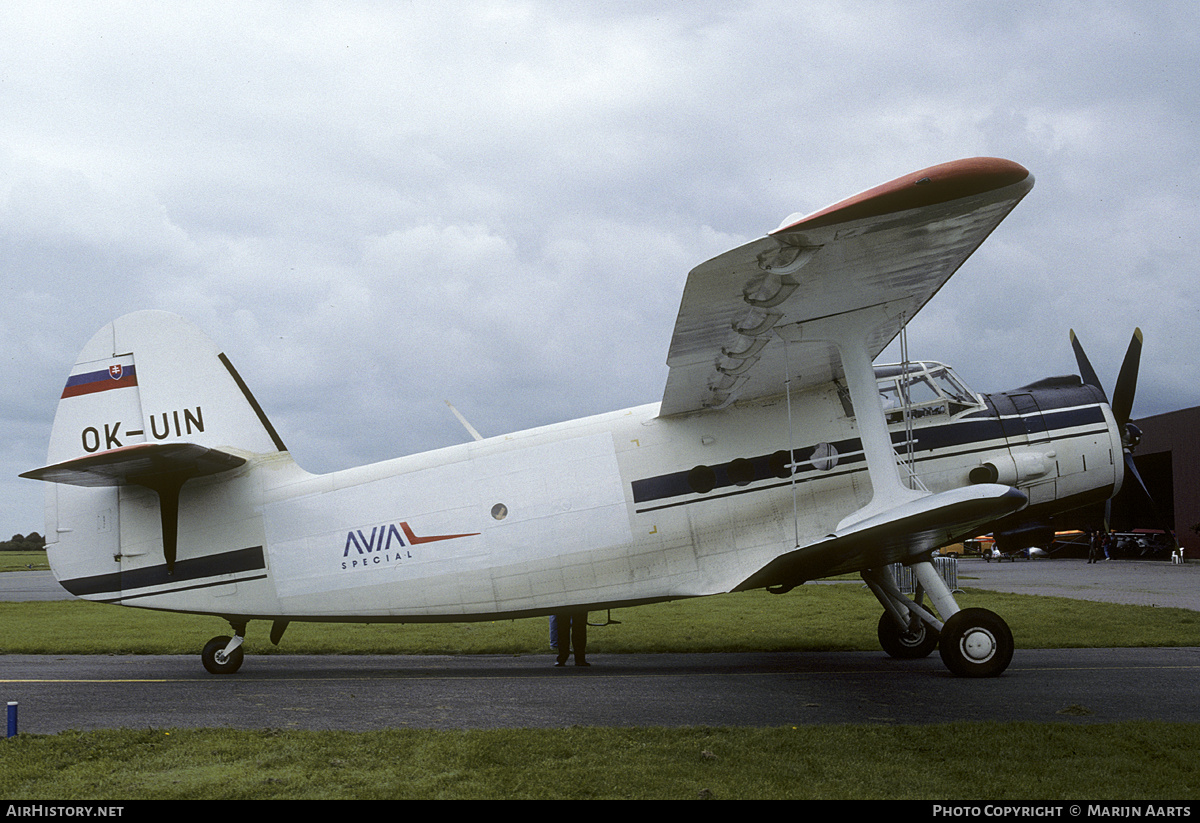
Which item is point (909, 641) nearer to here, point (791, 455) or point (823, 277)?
point (791, 455)

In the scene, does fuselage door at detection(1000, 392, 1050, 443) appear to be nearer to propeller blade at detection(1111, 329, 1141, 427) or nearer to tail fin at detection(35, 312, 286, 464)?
propeller blade at detection(1111, 329, 1141, 427)

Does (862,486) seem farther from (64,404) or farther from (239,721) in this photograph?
(64,404)

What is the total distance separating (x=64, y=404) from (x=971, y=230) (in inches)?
422

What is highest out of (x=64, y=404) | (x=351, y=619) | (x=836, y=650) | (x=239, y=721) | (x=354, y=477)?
(x=64, y=404)

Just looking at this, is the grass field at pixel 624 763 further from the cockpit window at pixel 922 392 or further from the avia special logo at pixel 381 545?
the cockpit window at pixel 922 392

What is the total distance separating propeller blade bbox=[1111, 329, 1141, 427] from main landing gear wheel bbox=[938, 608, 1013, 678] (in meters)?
3.53

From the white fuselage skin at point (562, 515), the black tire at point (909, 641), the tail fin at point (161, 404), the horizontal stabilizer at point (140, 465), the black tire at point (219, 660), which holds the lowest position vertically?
the black tire at point (909, 641)

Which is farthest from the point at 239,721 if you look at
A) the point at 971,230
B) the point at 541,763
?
the point at 971,230

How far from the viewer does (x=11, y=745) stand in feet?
20.7

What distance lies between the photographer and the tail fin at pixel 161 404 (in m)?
10.5

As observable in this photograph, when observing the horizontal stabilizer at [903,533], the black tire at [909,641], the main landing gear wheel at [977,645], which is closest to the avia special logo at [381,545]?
the horizontal stabilizer at [903,533]

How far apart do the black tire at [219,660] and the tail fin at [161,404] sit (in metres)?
1.46

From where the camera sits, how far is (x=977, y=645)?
9.12 m

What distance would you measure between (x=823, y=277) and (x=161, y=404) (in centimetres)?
852
